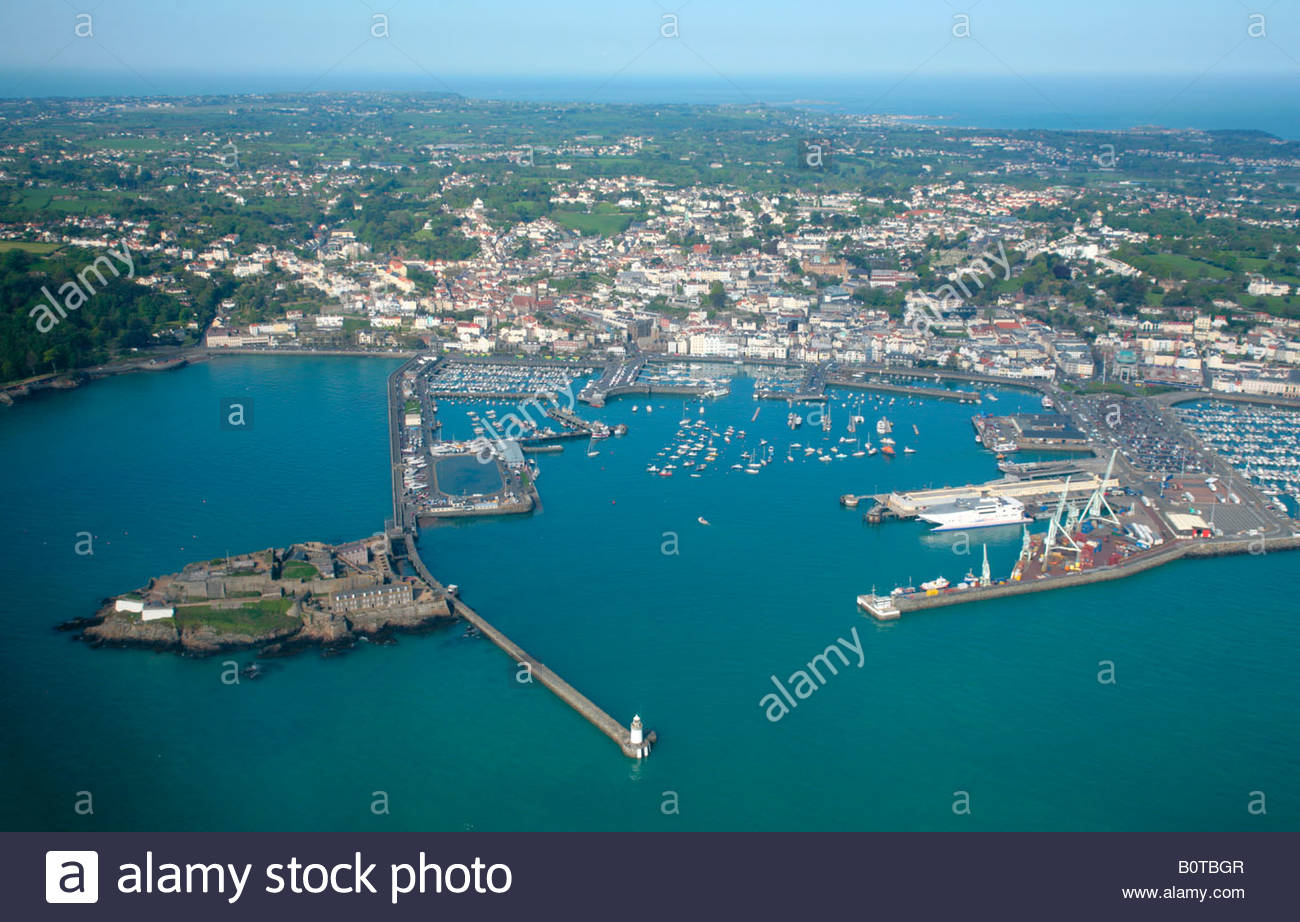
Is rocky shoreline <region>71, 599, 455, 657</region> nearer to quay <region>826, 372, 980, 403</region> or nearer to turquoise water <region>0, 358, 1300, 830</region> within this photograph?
turquoise water <region>0, 358, 1300, 830</region>

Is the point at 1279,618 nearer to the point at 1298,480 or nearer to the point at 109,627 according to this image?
the point at 1298,480

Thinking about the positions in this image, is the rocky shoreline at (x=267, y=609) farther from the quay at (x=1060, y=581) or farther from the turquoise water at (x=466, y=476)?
the quay at (x=1060, y=581)

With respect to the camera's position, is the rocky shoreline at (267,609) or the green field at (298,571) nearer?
the rocky shoreline at (267,609)

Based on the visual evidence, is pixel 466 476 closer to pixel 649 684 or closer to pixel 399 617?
pixel 399 617

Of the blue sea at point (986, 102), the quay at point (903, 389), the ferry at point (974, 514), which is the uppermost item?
the blue sea at point (986, 102)

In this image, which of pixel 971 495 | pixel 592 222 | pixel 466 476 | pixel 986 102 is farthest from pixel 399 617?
pixel 986 102

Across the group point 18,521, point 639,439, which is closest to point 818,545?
point 639,439

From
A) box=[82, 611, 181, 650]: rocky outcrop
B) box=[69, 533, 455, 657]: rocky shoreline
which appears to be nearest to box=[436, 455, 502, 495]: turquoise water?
box=[69, 533, 455, 657]: rocky shoreline

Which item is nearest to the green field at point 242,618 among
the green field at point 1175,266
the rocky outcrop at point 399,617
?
the rocky outcrop at point 399,617

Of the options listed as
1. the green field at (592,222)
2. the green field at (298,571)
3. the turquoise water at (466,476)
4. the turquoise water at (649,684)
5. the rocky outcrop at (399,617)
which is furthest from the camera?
the green field at (592,222)
